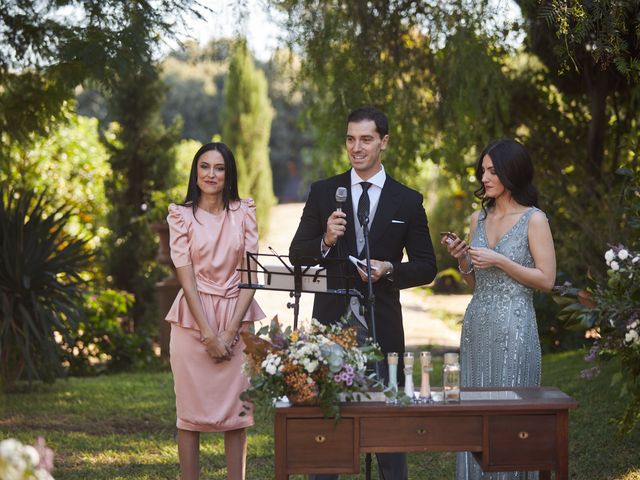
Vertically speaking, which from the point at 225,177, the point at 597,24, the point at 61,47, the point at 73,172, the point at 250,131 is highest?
the point at 250,131

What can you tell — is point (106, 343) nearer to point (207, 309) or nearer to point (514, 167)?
point (207, 309)

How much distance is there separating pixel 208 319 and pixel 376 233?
0.87 m

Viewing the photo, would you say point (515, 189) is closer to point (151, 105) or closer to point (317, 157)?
point (317, 157)

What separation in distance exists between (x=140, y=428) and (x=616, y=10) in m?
4.68

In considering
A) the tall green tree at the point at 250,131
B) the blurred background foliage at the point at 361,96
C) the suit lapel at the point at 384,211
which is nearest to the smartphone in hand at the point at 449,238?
the suit lapel at the point at 384,211

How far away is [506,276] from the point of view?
441cm

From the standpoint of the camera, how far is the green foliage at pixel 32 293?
8273mm

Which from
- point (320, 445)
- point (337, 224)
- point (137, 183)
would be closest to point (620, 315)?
point (337, 224)

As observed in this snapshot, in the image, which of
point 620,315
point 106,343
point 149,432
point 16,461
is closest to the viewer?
point 16,461

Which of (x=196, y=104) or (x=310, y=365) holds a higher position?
(x=196, y=104)

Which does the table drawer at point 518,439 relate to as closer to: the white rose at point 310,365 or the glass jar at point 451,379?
the glass jar at point 451,379

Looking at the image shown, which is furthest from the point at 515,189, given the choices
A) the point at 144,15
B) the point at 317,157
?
the point at 317,157

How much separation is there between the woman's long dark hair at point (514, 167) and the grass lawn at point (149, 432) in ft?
6.93

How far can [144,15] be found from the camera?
5.79 meters
